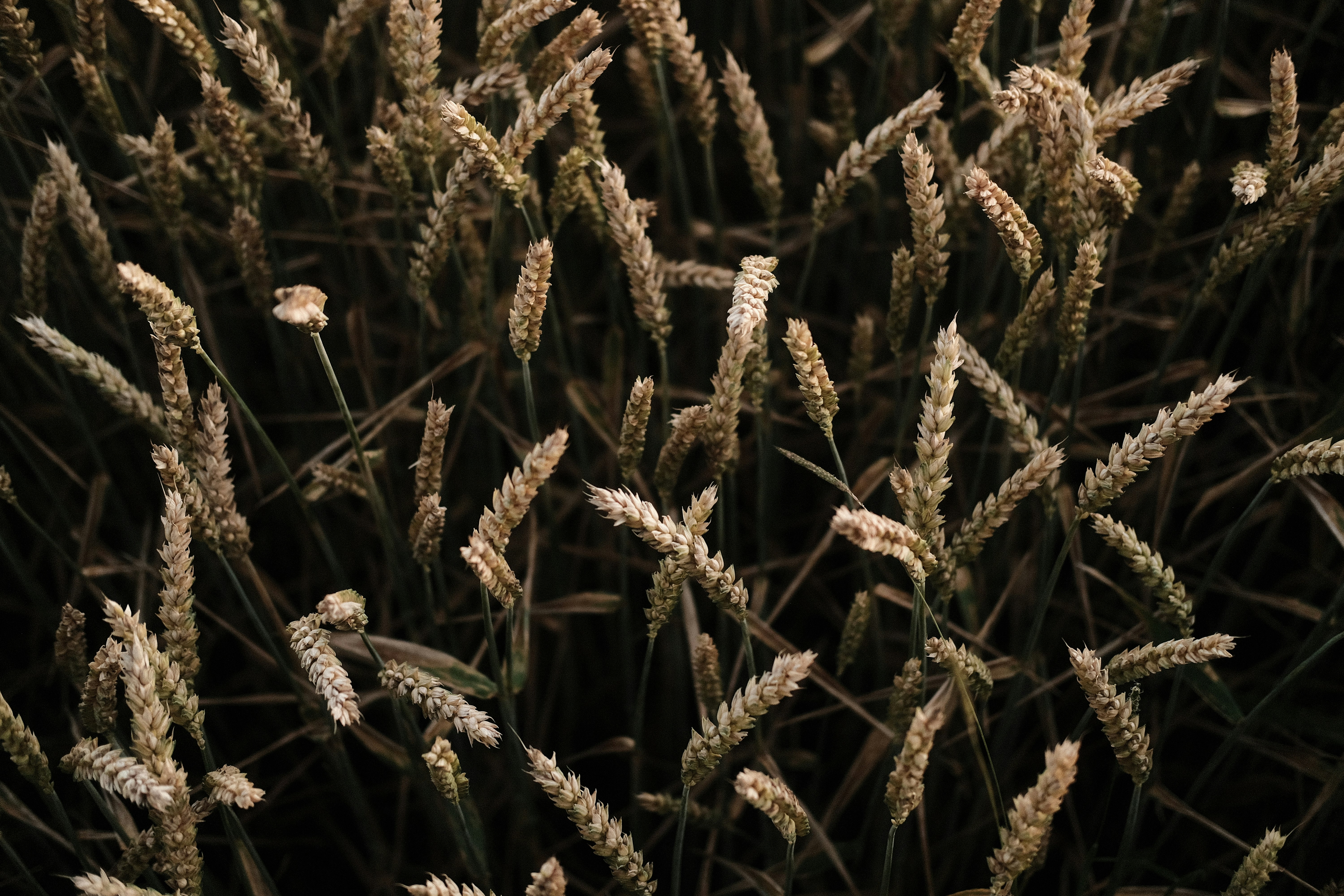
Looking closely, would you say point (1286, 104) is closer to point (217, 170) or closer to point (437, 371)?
point (437, 371)

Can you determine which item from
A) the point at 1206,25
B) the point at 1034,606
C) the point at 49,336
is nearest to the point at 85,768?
the point at 49,336

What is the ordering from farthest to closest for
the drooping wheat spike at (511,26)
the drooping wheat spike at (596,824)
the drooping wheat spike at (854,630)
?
1. the drooping wheat spike at (854,630)
2. the drooping wheat spike at (511,26)
3. the drooping wheat spike at (596,824)

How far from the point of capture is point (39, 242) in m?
1.26

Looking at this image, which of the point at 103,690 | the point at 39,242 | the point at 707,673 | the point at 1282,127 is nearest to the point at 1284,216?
the point at 1282,127

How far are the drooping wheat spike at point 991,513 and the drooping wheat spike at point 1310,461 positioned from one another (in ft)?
0.65

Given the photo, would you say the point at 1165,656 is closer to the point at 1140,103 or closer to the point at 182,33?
the point at 1140,103

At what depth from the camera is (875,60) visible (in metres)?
1.61

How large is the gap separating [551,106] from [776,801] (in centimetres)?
70

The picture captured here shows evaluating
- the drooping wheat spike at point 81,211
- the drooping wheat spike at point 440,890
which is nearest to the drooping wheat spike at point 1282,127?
the drooping wheat spike at point 440,890

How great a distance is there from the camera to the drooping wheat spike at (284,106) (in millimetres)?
1143

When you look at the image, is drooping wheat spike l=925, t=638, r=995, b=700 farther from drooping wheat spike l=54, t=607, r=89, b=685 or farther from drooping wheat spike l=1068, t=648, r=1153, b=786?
drooping wheat spike l=54, t=607, r=89, b=685

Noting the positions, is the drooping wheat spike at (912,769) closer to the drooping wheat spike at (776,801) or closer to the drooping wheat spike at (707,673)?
the drooping wheat spike at (776,801)

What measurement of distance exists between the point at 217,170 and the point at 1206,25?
171 cm

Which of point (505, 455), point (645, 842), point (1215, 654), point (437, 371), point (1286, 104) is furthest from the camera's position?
point (505, 455)
